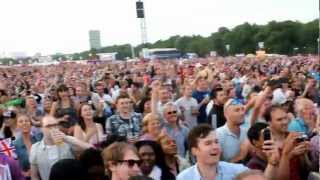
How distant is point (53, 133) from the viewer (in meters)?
5.44

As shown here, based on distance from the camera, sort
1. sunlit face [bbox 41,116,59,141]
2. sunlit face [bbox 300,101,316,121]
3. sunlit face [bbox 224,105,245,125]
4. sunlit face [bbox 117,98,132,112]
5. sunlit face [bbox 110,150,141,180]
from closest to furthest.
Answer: sunlit face [bbox 110,150,141,180] < sunlit face [bbox 41,116,59,141] < sunlit face [bbox 224,105,245,125] < sunlit face [bbox 300,101,316,121] < sunlit face [bbox 117,98,132,112]

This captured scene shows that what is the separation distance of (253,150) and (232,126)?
85 cm

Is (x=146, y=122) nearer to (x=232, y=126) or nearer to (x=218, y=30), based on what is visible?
(x=232, y=126)

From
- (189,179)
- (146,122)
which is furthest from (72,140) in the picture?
(189,179)

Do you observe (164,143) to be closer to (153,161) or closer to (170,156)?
(170,156)

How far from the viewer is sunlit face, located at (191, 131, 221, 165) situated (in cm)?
389

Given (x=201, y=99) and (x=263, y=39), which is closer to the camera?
(x=201, y=99)

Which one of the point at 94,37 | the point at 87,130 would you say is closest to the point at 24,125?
the point at 87,130

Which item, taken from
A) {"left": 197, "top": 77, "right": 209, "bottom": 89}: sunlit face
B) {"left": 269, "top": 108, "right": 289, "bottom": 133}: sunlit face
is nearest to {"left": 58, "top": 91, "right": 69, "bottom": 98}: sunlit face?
{"left": 197, "top": 77, "right": 209, "bottom": 89}: sunlit face

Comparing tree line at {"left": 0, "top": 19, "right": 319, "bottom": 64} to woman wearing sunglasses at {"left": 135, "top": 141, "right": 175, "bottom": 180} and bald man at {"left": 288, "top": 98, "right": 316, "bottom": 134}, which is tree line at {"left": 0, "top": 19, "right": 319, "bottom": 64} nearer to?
bald man at {"left": 288, "top": 98, "right": 316, "bottom": 134}

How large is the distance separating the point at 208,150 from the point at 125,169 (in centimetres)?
61

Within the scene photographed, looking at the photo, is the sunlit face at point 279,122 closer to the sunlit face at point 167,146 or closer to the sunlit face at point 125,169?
the sunlit face at point 167,146

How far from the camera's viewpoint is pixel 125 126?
6695 millimetres

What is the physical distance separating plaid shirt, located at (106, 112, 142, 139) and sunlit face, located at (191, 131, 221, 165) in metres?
2.63
